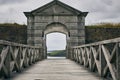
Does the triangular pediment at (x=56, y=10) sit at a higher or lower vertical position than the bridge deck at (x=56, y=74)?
higher

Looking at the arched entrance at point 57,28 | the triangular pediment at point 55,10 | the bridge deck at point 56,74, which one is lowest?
the bridge deck at point 56,74

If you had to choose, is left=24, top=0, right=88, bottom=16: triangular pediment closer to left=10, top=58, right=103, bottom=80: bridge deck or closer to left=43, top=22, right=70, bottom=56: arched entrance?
left=43, top=22, right=70, bottom=56: arched entrance

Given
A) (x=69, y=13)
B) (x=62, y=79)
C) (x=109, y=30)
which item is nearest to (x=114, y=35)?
(x=109, y=30)

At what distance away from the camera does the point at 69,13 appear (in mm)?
19578

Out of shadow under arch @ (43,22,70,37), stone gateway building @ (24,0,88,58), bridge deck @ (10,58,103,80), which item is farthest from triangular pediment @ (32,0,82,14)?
bridge deck @ (10,58,103,80)

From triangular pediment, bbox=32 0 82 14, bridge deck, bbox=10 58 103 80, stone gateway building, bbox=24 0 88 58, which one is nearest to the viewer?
bridge deck, bbox=10 58 103 80

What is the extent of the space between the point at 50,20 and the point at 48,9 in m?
0.91

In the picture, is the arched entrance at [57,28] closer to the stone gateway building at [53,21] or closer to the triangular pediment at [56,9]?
the stone gateway building at [53,21]

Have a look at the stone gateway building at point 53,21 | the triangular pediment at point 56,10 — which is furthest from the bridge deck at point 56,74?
the triangular pediment at point 56,10

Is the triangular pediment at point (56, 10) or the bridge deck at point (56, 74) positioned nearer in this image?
the bridge deck at point (56, 74)

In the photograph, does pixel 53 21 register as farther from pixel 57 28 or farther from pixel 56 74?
pixel 56 74

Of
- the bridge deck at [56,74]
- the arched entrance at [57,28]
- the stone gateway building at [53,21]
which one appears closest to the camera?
the bridge deck at [56,74]

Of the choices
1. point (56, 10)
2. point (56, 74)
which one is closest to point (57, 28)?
point (56, 10)

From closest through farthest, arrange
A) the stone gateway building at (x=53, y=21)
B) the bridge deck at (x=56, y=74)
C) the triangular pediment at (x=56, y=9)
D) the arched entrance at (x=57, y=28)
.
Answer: the bridge deck at (x=56, y=74), the triangular pediment at (x=56, y=9), the stone gateway building at (x=53, y=21), the arched entrance at (x=57, y=28)
